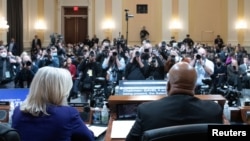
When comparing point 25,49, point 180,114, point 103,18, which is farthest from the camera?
point 103,18

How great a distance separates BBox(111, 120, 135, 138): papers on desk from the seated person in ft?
1.29

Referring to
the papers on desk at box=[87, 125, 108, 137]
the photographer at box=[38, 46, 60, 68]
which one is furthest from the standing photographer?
the papers on desk at box=[87, 125, 108, 137]

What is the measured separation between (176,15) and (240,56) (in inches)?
287

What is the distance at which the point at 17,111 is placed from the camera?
2.82m

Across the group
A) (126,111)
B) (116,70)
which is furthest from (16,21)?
(126,111)

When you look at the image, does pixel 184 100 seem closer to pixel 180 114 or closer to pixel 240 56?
pixel 180 114

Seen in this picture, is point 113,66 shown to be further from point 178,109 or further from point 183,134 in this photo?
point 183,134

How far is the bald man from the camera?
8.20 feet

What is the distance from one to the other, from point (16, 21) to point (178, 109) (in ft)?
58.8

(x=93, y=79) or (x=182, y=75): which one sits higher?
(x=182, y=75)

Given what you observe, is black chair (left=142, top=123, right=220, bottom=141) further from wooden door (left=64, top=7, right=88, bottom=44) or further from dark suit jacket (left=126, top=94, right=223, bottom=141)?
wooden door (left=64, top=7, right=88, bottom=44)

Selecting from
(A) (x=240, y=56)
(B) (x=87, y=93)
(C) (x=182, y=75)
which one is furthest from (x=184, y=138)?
(A) (x=240, y=56)

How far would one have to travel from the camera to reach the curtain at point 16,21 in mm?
18984

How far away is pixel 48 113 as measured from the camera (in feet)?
8.97
